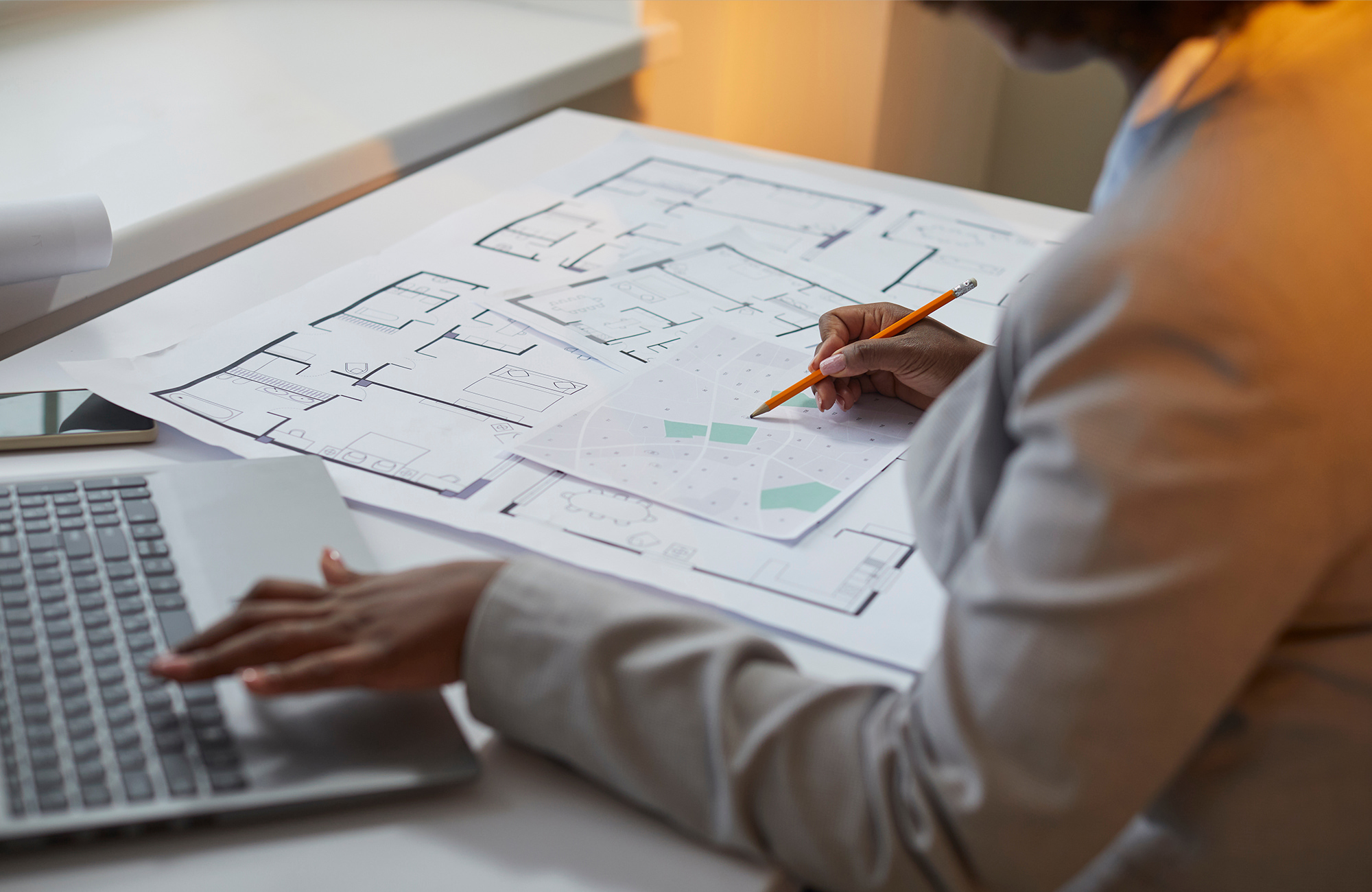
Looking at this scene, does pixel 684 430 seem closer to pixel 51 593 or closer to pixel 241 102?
pixel 51 593

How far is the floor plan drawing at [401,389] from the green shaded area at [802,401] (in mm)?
152

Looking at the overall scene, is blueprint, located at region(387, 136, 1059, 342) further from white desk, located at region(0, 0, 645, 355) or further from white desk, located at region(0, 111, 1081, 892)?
white desk, located at region(0, 111, 1081, 892)

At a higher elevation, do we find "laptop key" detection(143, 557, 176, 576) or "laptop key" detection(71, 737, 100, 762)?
"laptop key" detection(71, 737, 100, 762)

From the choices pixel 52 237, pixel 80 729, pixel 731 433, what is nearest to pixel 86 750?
pixel 80 729

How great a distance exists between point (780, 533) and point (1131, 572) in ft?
1.03

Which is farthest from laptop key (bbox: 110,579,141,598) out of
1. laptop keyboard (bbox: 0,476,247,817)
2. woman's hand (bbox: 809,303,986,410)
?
woman's hand (bbox: 809,303,986,410)

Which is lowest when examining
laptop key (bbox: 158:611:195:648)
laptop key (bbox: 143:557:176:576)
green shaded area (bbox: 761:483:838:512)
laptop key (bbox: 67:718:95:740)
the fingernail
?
green shaded area (bbox: 761:483:838:512)

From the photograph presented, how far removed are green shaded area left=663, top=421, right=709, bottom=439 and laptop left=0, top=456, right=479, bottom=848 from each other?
236mm

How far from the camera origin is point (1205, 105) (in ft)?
1.47

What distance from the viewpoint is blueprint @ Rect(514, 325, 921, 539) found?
2.43 feet

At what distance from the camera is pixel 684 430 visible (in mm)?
810

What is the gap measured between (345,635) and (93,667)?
12 centimetres

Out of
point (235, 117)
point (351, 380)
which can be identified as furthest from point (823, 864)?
point (235, 117)

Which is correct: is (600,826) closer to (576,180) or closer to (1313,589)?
(1313,589)
